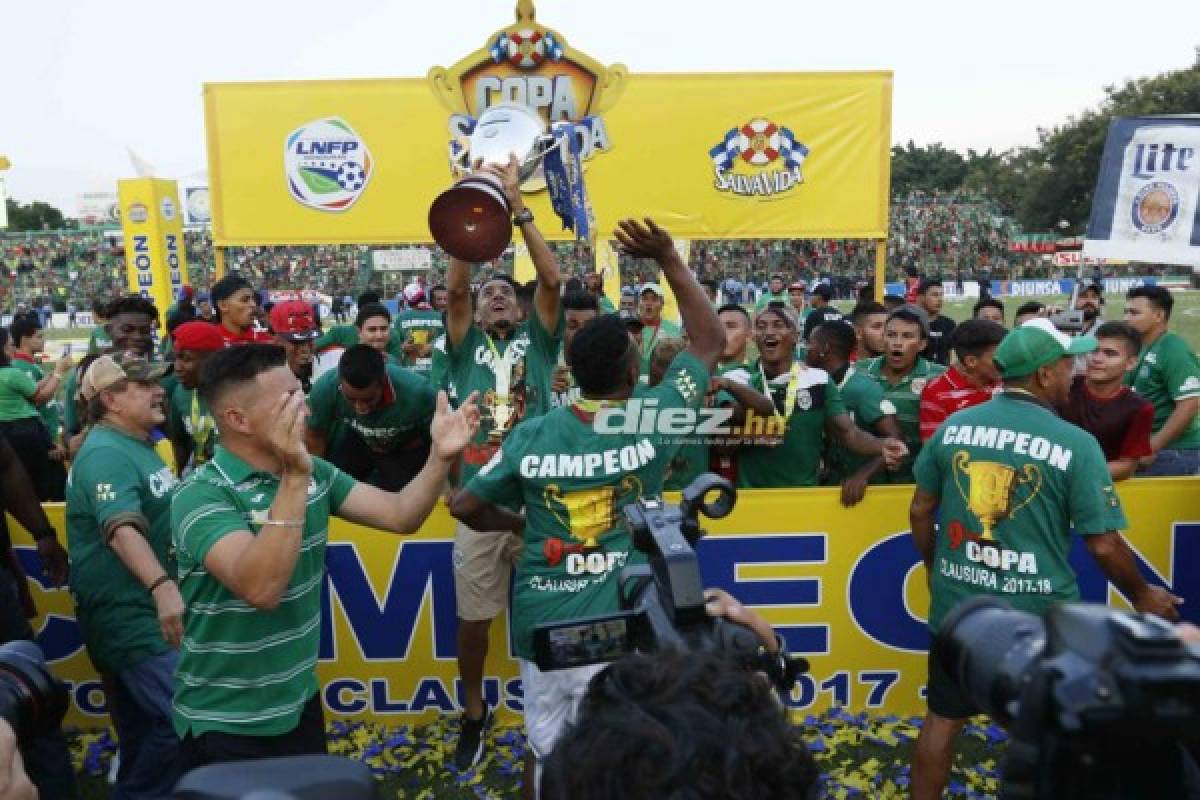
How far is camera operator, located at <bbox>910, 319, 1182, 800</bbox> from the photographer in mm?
3240

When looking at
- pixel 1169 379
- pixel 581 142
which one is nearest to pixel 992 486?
pixel 1169 379

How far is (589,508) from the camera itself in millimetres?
3150

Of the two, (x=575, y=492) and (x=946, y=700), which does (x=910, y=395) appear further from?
(x=575, y=492)

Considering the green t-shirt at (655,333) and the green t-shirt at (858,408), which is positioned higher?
the green t-shirt at (655,333)

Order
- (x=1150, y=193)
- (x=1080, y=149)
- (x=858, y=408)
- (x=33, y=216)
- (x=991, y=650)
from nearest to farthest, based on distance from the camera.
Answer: (x=991, y=650), (x=858, y=408), (x=1150, y=193), (x=1080, y=149), (x=33, y=216)

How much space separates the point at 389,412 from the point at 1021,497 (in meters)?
3.05

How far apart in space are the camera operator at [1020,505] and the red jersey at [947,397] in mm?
1473

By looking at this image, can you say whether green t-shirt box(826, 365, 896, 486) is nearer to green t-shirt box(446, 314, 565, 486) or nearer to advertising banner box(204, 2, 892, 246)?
green t-shirt box(446, 314, 565, 486)

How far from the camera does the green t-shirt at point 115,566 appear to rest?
3.44 metres

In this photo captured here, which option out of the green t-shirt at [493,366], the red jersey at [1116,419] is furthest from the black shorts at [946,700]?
the green t-shirt at [493,366]

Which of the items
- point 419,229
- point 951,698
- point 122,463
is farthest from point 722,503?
point 419,229

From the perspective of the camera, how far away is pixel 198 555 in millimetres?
2455

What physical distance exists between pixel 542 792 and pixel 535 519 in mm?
2090

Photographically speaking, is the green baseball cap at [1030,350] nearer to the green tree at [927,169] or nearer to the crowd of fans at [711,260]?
the crowd of fans at [711,260]
